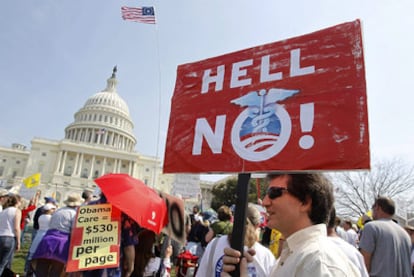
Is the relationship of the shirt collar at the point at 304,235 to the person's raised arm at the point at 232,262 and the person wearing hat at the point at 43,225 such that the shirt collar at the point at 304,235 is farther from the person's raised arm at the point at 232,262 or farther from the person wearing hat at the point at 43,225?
the person wearing hat at the point at 43,225

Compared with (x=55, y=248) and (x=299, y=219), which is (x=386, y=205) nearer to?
(x=299, y=219)

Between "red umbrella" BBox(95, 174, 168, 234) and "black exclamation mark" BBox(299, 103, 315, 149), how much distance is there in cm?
206

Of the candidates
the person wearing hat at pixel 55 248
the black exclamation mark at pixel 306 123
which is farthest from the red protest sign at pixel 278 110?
the person wearing hat at pixel 55 248

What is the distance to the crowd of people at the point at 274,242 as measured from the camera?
55.9 inches

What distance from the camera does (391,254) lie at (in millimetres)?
3477

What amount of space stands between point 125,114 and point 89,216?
82689 mm

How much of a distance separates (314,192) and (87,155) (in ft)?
244

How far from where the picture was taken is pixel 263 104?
203cm

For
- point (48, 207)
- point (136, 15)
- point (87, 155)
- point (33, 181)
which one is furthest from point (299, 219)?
point (87, 155)

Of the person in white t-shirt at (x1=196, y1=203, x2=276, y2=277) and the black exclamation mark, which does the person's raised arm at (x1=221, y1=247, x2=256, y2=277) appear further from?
the person in white t-shirt at (x1=196, y1=203, x2=276, y2=277)

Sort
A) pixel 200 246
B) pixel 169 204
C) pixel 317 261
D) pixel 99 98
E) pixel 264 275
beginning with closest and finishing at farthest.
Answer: pixel 317 261
pixel 264 275
pixel 169 204
pixel 200 246
pixel 99 98

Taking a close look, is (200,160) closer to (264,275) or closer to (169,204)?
(264,275)

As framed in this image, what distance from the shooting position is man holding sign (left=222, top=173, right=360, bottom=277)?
1.32 m

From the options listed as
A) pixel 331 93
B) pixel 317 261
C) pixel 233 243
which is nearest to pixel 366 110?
pixel 331 93
